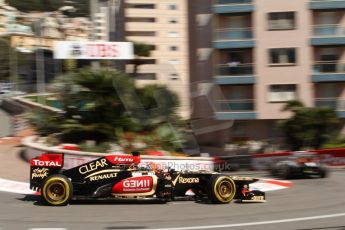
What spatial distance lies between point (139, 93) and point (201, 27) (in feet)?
41.4

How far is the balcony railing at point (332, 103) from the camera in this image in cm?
3869

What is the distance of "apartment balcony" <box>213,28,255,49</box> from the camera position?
3950cm

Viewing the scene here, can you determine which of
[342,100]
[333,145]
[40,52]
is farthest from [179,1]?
[333,145]

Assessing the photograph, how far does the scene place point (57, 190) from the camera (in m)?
13.1

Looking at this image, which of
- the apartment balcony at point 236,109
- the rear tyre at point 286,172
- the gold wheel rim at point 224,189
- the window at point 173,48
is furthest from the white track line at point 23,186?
the window at point 173,48

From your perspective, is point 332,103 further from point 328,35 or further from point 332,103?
point 328,35

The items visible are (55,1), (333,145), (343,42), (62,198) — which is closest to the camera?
(62,198)

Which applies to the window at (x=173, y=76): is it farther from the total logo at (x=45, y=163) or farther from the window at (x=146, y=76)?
the total logo at (x=45, y=163)

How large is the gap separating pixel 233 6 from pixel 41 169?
28.6 meters

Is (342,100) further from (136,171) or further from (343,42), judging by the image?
(136,171)

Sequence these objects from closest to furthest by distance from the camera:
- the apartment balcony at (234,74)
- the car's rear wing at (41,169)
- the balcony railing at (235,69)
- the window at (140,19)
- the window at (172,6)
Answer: the car's rear wing at (41,169) → the apartment balcony at (234,74) → the balcony railing at (235,69) → the window at (140,19) → the window at (172,6)

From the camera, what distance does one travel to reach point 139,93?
100ft

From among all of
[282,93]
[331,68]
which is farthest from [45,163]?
[331,68]

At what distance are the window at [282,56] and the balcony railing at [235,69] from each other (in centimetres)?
161
